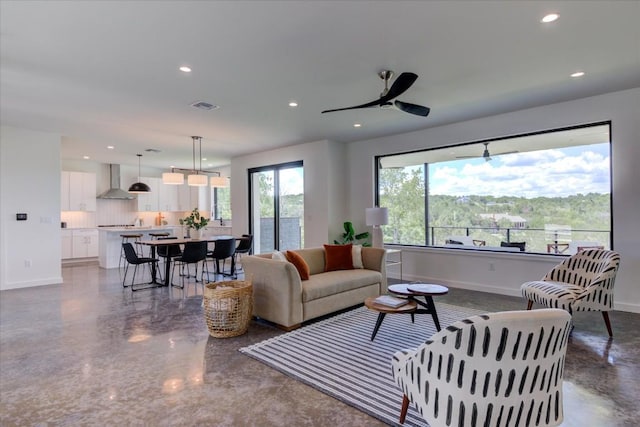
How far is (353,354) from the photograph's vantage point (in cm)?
303

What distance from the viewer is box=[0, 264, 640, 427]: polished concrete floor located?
2.13m

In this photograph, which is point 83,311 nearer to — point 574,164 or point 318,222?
point 318,222

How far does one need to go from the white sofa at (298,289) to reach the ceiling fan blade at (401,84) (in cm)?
198

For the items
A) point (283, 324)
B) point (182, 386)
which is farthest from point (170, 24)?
point (283, 324)

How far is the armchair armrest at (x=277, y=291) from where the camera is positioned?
3.61 m

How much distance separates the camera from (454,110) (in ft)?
16.1

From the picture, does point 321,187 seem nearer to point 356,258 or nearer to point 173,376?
point 356,258

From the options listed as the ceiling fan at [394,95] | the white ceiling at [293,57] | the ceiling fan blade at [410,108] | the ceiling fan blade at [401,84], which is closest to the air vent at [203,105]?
the white ceiling at [293,57]

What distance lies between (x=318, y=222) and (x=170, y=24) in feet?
15.7

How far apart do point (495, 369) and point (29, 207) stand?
7273 millimetres

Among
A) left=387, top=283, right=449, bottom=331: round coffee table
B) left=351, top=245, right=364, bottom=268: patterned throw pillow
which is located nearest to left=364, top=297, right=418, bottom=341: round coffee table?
left=387, top=283, right=449, bottom=331: round coffee table

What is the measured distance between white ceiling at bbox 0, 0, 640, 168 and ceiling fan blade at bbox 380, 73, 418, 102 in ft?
0.86

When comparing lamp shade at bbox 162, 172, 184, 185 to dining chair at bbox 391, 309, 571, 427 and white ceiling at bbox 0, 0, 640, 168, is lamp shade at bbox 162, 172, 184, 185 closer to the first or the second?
white ceiling at bbox 0, 0, 640, 168

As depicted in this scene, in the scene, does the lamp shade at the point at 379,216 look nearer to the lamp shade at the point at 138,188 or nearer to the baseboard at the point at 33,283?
the baseboard at the point at 33,283
